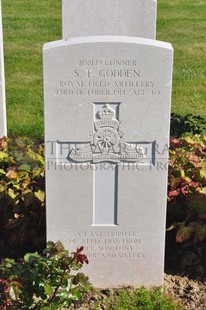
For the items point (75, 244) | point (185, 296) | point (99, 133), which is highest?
point (99, 133)

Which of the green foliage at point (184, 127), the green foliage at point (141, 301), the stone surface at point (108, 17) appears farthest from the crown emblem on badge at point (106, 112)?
the stone surface at point (108, 17)

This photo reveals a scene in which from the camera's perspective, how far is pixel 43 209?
4.59 m

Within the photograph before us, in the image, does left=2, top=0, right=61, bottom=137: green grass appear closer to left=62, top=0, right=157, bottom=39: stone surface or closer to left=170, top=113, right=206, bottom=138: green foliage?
left=62, top=0, right=157, bottom=39: stone surface

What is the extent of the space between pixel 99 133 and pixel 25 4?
10.4m

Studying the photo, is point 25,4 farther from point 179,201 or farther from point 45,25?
point 179,201

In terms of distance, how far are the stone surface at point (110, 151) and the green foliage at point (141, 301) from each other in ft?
0.44

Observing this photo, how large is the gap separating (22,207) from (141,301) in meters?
1.16

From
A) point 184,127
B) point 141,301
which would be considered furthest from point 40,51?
point 141,301

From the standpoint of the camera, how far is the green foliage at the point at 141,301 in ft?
13.1

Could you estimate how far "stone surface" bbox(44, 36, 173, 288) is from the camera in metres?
3.73

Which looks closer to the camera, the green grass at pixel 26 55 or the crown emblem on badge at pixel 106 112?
the crown emblem on badge at pixel 106 112

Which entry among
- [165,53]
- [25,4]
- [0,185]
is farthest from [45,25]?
[165,53]

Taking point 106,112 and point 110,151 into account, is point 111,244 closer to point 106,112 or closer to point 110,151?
point 110,151

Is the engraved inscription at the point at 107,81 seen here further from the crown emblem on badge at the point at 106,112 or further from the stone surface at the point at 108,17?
the stone surface at the point at 108,17
